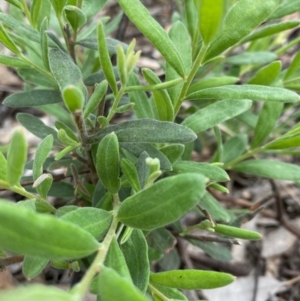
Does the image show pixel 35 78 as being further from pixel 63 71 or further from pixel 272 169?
pixel 272 169

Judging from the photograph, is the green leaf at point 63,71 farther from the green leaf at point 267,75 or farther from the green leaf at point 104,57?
the green leaf at point 267,75

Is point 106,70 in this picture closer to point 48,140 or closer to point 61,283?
point 48,140

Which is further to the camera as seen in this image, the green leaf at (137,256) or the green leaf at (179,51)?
the green leaf at (179,51)

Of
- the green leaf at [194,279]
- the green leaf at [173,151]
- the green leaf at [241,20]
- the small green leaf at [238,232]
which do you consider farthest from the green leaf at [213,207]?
the green leaf at [241,20]

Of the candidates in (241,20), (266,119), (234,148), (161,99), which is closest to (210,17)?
(241,20)

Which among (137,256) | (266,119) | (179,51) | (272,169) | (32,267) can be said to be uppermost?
(179,51)

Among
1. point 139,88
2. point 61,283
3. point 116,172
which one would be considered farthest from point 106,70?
point 61,283

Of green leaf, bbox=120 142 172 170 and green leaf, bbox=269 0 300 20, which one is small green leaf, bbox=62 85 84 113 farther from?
green leaf, bbox=269 0 300 20
